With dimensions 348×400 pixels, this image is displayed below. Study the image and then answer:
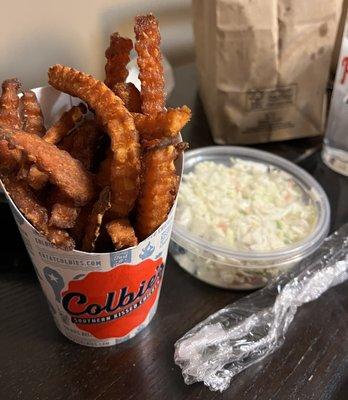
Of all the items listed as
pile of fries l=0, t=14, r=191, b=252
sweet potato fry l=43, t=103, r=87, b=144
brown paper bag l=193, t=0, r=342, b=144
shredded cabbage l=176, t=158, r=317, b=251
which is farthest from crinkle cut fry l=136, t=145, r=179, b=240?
brown paper bag l=193, t=0, r=342, b=144

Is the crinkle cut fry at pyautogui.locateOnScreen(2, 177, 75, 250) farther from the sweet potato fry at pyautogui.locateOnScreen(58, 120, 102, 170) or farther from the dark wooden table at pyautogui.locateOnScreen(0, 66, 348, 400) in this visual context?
the dark wooden table at pyautogui.locateOnScreen(0, 66, 348, 400)

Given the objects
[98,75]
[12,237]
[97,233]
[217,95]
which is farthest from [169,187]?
[98,75]

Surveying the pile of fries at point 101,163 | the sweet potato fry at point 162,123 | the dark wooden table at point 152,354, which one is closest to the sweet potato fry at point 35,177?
the pile of fries at point 101,163

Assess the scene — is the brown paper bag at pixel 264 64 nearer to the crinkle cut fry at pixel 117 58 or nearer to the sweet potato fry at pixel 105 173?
the crinkle cut fry at pixel 117 58

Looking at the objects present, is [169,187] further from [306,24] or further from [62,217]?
[306,24]

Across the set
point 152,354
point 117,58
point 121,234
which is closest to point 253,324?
point 152,354
